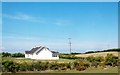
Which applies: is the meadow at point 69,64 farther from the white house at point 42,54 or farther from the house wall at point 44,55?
the house wall at point 44,55

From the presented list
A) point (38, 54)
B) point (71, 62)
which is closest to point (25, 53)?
point (38, 54)

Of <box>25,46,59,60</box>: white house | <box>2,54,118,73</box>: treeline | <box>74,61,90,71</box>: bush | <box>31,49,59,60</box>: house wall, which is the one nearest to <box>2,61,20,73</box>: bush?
<box>2,54,118,73</box>: treeline

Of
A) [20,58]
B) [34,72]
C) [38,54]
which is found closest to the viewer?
[34,72]

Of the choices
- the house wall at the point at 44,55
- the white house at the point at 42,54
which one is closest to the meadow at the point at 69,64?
the white house at the point at 42,54

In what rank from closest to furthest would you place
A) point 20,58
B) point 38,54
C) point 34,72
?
point 34,72 → point 20,58 → point 38,54

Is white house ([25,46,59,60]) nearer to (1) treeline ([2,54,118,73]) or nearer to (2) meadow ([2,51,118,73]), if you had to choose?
(2) meadow ([2,51,118,73])

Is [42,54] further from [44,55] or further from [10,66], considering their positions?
[10,66]

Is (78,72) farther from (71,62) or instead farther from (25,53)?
(25,53)
